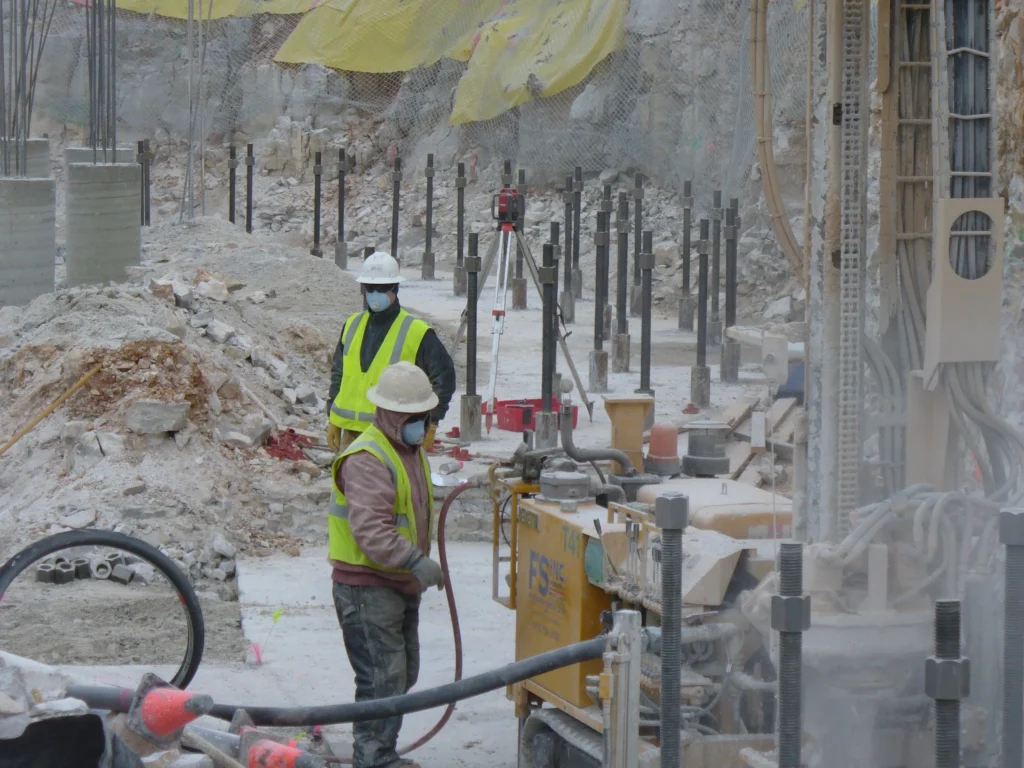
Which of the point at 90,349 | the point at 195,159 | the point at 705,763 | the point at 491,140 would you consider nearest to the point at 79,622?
the point at 90,349

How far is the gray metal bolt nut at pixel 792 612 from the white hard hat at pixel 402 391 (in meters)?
1.91

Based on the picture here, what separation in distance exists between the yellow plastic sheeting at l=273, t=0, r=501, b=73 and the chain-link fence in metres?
0.03

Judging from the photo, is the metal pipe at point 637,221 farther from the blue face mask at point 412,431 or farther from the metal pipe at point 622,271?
the blue face mask at point 412,431

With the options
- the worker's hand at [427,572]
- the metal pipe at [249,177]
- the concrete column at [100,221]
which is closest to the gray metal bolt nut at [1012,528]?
the worker's hand at [427,572]

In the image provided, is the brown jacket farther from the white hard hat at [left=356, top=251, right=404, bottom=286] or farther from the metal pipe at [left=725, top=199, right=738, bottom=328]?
the metal pipe at [left=725, top=199, right=738, bottom=328]

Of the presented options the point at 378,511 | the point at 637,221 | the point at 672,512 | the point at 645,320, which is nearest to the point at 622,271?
the point at 637,221

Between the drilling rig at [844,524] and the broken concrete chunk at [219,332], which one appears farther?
the broken concrete chunk at [219,332]

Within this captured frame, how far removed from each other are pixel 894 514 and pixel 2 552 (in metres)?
5.63

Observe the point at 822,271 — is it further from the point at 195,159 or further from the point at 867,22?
the point at 195,159

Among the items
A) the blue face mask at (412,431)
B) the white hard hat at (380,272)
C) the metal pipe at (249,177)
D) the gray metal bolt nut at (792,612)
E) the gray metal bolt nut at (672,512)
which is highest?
the metal pipe at (249,177)

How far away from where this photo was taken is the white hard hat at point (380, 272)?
7.02 metres

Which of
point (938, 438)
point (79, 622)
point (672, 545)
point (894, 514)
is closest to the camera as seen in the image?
point (672, 545)

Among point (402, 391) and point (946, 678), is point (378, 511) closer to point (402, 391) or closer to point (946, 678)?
point (402, 391)

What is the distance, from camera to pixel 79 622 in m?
7.65
